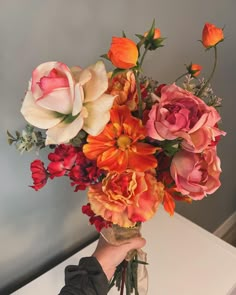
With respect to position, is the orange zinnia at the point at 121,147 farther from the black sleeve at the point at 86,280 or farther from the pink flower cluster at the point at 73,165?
the black sleeve at the point at 86,280

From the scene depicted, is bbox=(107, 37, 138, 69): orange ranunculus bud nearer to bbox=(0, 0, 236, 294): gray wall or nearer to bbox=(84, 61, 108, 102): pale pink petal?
bbox=(84, 61, 108, 102): pale pink petal

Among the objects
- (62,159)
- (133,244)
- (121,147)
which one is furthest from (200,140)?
(133,244)

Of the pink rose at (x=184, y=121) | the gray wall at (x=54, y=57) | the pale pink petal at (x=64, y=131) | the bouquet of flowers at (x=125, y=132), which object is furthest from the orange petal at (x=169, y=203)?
the gray wall at (x=54, y=57)

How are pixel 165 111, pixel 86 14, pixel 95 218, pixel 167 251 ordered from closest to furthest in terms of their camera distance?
pixel 165 111 → pixel 95 218 → pixel 86 14 → pixel 167 251

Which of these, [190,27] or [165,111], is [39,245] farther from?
[190,27]

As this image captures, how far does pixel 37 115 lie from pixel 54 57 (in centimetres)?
31

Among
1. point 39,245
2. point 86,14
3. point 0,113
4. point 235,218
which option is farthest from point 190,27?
point 235,218

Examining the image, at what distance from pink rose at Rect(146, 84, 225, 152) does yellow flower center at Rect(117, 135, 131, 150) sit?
0.04 metres

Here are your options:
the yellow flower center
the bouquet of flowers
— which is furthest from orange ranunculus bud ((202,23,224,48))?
the yellow flower center

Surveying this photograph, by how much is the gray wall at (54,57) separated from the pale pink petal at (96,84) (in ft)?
0.87

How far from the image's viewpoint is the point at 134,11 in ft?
3.10

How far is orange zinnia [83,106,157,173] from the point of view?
563mm

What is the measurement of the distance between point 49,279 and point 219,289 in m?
0.45

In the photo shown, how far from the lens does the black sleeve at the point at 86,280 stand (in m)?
0.73
